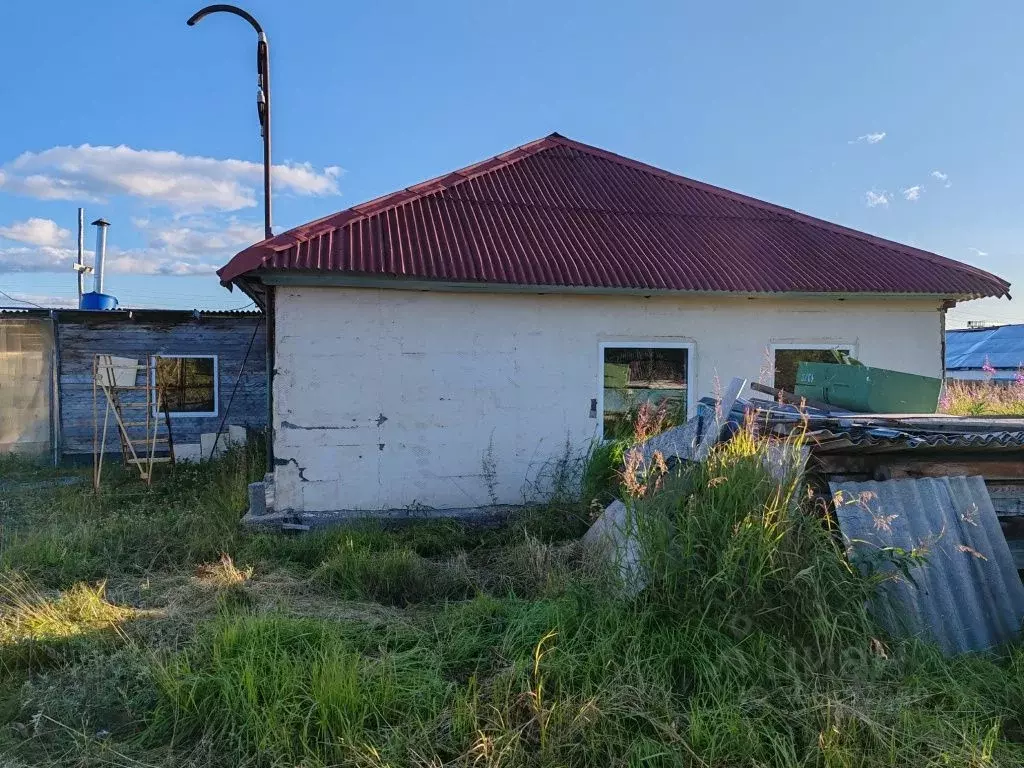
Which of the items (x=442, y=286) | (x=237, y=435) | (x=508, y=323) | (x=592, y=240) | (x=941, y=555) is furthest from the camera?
(x=237, y=435)

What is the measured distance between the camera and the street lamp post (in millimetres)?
9500

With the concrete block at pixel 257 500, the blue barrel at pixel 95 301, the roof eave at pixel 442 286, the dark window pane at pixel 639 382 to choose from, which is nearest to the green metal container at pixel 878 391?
the roof eave at pixel 442 286

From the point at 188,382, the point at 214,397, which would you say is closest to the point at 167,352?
the point at 188,382

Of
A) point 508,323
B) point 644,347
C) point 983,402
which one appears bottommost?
point 983,402

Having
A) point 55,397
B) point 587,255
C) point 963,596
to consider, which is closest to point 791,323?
point 587,255

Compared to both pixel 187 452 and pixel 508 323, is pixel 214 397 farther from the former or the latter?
pixel 508 323

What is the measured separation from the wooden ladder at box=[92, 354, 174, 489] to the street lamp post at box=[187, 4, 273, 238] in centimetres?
339

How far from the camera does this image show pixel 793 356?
27.1 ft

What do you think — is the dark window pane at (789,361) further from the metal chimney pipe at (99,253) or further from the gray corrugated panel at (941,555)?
the metal chimney pipe at (99,253)

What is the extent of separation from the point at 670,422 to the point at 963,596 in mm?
3832

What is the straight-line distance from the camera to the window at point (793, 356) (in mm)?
8195

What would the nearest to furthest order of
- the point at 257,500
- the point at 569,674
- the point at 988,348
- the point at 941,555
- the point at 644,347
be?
the point at 569,674
the point at 941,555
the point at 257,500
the point at 644,347
the point at 988,348

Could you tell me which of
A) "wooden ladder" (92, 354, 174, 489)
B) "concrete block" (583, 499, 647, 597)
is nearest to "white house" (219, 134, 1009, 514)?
"concrete block" (583, 499, 647, 597)

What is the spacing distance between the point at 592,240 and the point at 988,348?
A: 30713 mm
